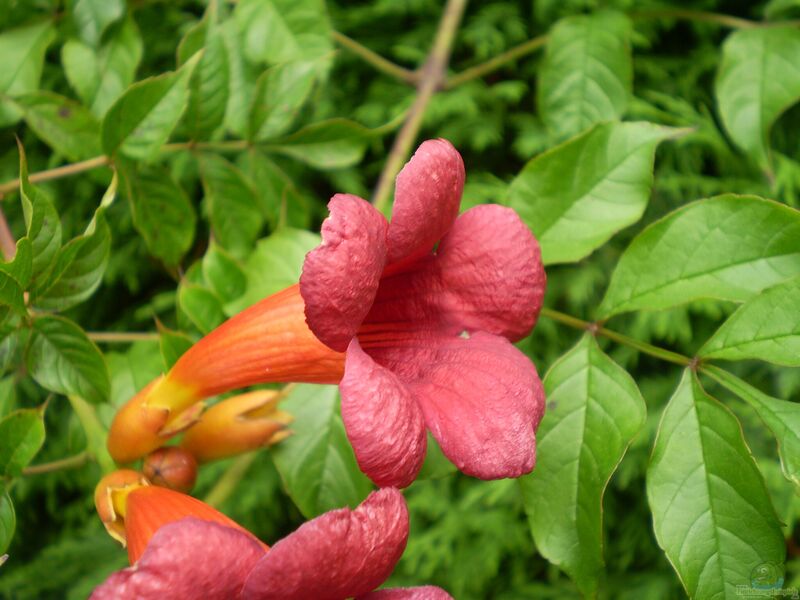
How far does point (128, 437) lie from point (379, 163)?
1.31 metres

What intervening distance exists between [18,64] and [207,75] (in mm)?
446

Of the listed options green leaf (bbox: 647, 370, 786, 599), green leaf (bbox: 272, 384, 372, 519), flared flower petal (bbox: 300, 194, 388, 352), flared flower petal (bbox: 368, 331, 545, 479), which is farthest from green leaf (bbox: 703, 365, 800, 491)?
green leaf (bbox: 272, 384, 372, 519)

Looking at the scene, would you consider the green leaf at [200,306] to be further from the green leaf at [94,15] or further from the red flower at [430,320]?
the green leaf at [94,15]

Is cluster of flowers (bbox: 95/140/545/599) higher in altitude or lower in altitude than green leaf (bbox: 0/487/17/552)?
higher

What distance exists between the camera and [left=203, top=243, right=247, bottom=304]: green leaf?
1.79 metres

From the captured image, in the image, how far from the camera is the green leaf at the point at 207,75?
1.82m

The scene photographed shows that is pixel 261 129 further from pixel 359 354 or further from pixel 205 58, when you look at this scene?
pixel 359 354

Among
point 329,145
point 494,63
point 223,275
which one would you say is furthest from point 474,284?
point 494,63

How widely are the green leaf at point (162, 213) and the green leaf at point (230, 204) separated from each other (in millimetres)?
59

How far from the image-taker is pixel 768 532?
1.28 m

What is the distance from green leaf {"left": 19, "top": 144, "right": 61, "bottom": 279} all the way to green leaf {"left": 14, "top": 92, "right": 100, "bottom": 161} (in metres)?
0.54

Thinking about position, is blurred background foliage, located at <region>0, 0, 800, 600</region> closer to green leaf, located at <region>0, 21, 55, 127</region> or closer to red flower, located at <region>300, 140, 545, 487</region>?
green leaf, located at <region>0, 21, 55, 127</region>

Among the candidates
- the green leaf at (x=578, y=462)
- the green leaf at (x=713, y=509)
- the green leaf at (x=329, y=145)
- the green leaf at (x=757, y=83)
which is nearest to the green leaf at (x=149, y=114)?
the green leaf at (x=329, y=145)

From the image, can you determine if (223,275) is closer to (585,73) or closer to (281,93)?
(281,93)
